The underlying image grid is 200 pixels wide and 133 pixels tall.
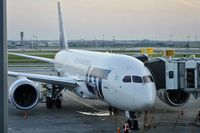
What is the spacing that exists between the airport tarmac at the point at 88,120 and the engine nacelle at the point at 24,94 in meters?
0.55

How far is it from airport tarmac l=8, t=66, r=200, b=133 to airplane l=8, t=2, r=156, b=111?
865 mm

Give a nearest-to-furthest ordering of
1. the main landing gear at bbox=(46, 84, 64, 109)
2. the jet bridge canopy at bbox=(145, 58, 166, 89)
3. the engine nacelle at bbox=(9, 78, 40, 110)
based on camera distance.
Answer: the jet bridge canopy at bbox=(145, 58, 166, 89) < the engine nacelle at bbox=(9, 78, 40, 110) < the main landing gear at bbox=(46, 84, 64, 109)

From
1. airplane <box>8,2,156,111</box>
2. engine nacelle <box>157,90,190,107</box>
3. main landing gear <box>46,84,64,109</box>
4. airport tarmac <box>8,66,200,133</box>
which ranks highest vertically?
airplane <box>8,2,156,111</box>

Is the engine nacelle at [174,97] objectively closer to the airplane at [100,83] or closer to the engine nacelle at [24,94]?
the airplane at [100,83]

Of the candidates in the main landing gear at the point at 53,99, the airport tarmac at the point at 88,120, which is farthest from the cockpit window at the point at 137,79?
the main landing gear at the point at 53,99

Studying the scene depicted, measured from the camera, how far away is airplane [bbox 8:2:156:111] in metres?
13.9

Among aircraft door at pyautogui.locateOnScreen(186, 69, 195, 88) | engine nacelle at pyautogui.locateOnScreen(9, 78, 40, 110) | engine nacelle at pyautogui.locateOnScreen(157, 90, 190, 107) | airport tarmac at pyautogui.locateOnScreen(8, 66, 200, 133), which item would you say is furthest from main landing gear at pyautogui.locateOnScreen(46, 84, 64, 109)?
aircraft door at pyautogui.locateOnScreen(186, 69, 195, 88)

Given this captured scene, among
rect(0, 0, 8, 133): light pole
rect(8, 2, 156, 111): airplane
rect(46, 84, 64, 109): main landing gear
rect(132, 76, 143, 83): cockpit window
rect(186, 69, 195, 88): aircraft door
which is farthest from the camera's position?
rect(46, 84, 64, 109): main landing gear

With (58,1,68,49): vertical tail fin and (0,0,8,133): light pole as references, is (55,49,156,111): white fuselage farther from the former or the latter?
(0,0,8,133): light pole

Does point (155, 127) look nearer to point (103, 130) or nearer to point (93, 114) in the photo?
point (103, 130)

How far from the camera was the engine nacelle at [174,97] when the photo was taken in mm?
17859

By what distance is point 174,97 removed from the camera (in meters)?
18.1

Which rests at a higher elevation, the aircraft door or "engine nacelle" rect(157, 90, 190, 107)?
the aircraft door

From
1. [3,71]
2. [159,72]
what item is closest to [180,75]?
[159,72]
